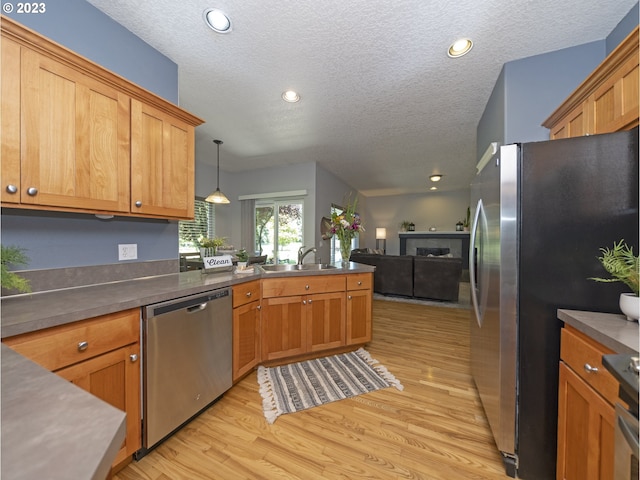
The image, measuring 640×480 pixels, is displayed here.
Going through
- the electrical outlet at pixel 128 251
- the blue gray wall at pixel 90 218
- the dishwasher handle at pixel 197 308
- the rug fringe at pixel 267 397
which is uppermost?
the blue gray wall at pixel 90 218

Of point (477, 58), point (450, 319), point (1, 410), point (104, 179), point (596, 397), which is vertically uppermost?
point (477, 58)

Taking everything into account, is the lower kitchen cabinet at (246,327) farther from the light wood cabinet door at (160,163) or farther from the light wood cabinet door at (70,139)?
the light wood cabinet door at (70,139)

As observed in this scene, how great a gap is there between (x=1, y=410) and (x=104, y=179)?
145 centimetres

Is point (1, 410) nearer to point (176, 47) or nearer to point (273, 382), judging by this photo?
point (273, 382)

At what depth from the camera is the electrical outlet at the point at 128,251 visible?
1812 mm

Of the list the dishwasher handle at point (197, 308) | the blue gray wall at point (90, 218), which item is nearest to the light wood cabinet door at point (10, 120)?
the blue gray wall at point (90, 218)

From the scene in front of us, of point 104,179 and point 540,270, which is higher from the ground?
point 104,179

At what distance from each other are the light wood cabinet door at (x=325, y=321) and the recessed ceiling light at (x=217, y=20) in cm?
226

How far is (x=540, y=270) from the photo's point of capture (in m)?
1.26

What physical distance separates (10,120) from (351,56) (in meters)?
2.18

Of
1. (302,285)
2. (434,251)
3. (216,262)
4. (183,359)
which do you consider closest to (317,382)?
(302,285)

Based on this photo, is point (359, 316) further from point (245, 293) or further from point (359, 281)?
point (245, 293)

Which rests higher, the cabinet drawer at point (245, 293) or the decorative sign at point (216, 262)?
the decorative sign at point (216, 262)

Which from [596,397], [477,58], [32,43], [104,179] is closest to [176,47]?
[32,43]
